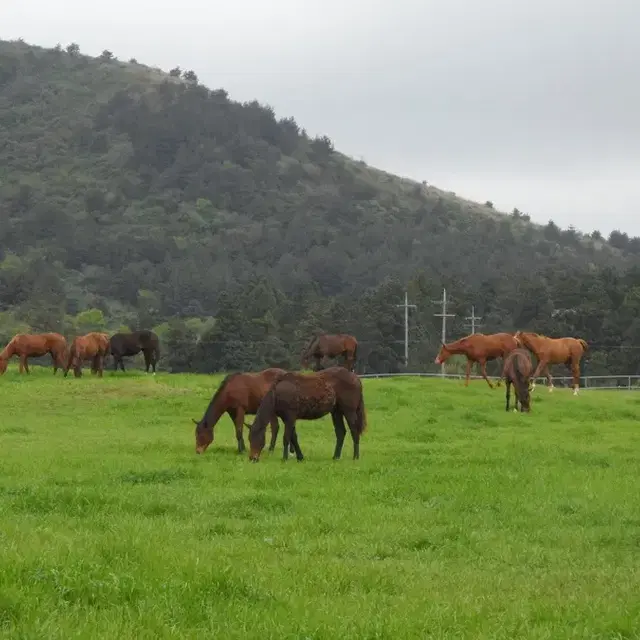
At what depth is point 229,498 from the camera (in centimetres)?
1320

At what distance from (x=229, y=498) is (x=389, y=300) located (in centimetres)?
6139

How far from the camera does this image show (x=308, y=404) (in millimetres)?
17906

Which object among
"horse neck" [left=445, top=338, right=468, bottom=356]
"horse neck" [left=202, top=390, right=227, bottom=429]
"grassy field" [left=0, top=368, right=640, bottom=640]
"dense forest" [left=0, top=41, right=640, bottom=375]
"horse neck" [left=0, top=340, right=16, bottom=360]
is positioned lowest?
"grassy field" [left=0, top=368, right=640, bottom=640]

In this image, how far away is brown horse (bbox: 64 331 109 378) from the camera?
35.3m

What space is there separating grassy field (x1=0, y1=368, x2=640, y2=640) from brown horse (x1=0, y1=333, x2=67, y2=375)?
13.0m

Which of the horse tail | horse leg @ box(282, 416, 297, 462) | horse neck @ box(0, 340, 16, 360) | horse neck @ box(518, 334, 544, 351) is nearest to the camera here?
horse leg @ box(282, 416, 297, 462)

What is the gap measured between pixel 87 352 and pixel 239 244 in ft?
314

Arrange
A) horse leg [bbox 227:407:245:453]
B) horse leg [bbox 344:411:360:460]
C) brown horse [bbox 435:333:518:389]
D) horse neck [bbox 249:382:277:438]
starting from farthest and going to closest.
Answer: brown horse [bbox 435:333:518:389] < horse leg [bbox 227:407:245:453] < horse leg [bbox 344:411:360:460] < horse neck [bbox 249:382:277:438]

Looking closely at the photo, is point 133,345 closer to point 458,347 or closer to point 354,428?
point 458,347

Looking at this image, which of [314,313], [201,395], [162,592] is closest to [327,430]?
[201,395]

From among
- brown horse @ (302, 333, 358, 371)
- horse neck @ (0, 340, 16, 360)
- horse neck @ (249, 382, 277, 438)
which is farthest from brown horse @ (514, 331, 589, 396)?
horse neck @ (0, 340, 16, 360)

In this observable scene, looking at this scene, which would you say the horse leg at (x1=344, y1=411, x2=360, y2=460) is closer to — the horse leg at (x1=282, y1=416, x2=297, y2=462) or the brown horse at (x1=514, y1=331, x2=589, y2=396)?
the horse leg at (x1=282, y1=416, x2=297, y2=462)

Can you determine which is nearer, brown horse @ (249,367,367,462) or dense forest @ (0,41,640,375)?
brown horse @ (249,367,367,462)

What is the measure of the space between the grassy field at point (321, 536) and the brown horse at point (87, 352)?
11.8m
